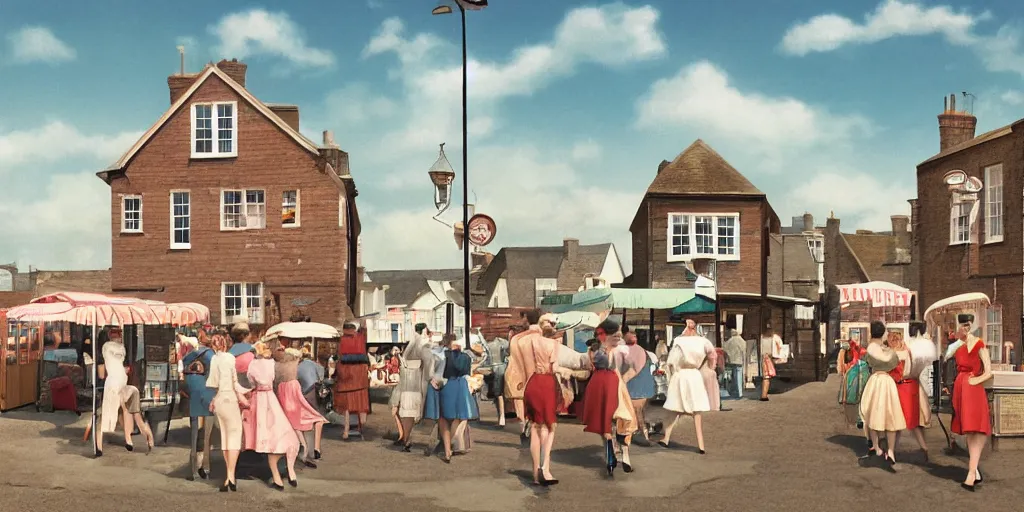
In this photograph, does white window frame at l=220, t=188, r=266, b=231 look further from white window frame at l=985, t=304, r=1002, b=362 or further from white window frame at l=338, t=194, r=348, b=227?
white window frame at l=985, t=304, r=1002, b=362

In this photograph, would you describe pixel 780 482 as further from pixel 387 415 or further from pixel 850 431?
pixel 387 415

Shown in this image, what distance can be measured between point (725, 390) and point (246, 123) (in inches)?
708

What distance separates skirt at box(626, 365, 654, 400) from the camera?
16812 mm

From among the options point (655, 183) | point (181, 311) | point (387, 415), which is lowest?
point (387, 415)

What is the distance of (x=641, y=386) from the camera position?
1697 cm

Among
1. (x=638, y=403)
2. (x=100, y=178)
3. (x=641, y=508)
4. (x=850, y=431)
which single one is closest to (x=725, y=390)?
(x=850, y=431)

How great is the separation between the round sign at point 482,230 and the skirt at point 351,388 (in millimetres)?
9149

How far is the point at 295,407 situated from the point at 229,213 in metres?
23.0

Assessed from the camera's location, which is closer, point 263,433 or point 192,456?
point 263,433

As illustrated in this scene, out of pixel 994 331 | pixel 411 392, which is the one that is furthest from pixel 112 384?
pixel 994 331

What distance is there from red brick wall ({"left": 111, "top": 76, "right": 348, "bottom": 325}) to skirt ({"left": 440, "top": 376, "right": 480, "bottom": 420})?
66.7 ft

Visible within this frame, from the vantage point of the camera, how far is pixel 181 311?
19891 millimetres

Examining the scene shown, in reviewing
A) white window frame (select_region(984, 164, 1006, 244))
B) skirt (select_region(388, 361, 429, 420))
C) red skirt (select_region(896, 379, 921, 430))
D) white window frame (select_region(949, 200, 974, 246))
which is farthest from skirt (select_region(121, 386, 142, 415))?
white window frame (select_region(949, 200, 974, 246))

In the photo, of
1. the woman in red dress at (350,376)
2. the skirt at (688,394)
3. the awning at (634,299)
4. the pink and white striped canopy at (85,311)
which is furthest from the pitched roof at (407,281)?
the skirt at (688,394)
